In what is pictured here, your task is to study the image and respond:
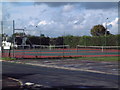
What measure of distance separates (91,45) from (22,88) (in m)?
51.7

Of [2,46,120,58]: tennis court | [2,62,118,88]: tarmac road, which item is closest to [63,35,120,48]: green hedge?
[2,46,120,58]: tennis court

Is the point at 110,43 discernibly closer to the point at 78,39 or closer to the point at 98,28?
the point at 78,39

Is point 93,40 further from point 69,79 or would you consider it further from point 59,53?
point 69,79

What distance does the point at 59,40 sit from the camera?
64.1 meters

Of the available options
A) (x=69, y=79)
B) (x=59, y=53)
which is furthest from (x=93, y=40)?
(x=69, y=79)

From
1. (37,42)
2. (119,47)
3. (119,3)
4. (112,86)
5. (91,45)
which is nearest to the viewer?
(112,86)

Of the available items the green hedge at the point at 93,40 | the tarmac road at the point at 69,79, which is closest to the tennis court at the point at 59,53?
the green hedge at the point at 93,40

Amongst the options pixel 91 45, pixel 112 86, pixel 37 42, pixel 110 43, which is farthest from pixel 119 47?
pixel 112 86

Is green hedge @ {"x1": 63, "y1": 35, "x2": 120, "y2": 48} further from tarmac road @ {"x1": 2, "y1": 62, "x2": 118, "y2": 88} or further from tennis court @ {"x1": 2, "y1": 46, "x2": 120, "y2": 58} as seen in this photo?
tarmac road @ {"x1": 2, "y1": 62, "x2": 118, "y2": 88}

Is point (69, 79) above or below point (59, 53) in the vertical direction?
below

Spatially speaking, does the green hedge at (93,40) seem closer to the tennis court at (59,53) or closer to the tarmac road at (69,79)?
the tennis court at (59,53)

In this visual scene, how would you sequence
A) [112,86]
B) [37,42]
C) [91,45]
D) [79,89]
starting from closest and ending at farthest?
[79,89]
[112,86]
[91,45]
[37,42]

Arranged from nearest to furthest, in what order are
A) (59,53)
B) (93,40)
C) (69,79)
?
(69,79), (59,53), (93,40)

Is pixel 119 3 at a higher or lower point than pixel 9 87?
higher
